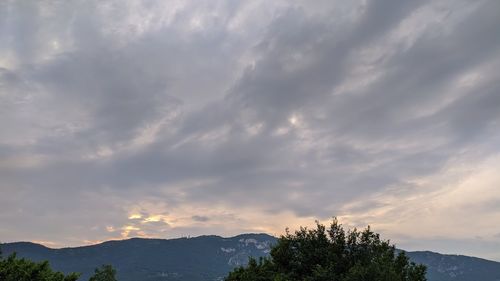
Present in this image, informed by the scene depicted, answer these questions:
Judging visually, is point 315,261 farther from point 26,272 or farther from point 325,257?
point 26,272

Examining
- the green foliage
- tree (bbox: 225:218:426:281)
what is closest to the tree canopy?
the green foliage

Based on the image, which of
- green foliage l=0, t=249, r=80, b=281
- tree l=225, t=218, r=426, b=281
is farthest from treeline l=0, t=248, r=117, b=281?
tree l=225, t=218, r=426, b=281

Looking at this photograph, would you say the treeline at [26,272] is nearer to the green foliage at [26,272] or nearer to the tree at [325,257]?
the green foliage at [26,272]

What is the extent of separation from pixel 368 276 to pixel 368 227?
1340cm

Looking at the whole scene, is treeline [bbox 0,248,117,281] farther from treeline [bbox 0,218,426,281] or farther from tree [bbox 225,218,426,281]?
tree [bbox 225,218,426,281]

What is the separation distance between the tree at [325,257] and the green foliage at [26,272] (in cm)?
2615

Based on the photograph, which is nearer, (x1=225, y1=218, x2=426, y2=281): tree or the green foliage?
(x1=225, y1=218, x2=426, y2=281): tree

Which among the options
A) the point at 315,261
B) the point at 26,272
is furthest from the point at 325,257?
the point at 26,272

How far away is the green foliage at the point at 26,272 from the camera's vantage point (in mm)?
52625

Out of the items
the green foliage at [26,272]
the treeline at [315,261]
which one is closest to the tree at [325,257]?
the treeline at [315,261]

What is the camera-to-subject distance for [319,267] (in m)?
44.8

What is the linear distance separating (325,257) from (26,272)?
40215 millimetres

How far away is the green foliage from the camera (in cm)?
5262

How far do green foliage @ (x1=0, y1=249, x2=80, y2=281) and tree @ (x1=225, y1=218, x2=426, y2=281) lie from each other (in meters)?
26.2
